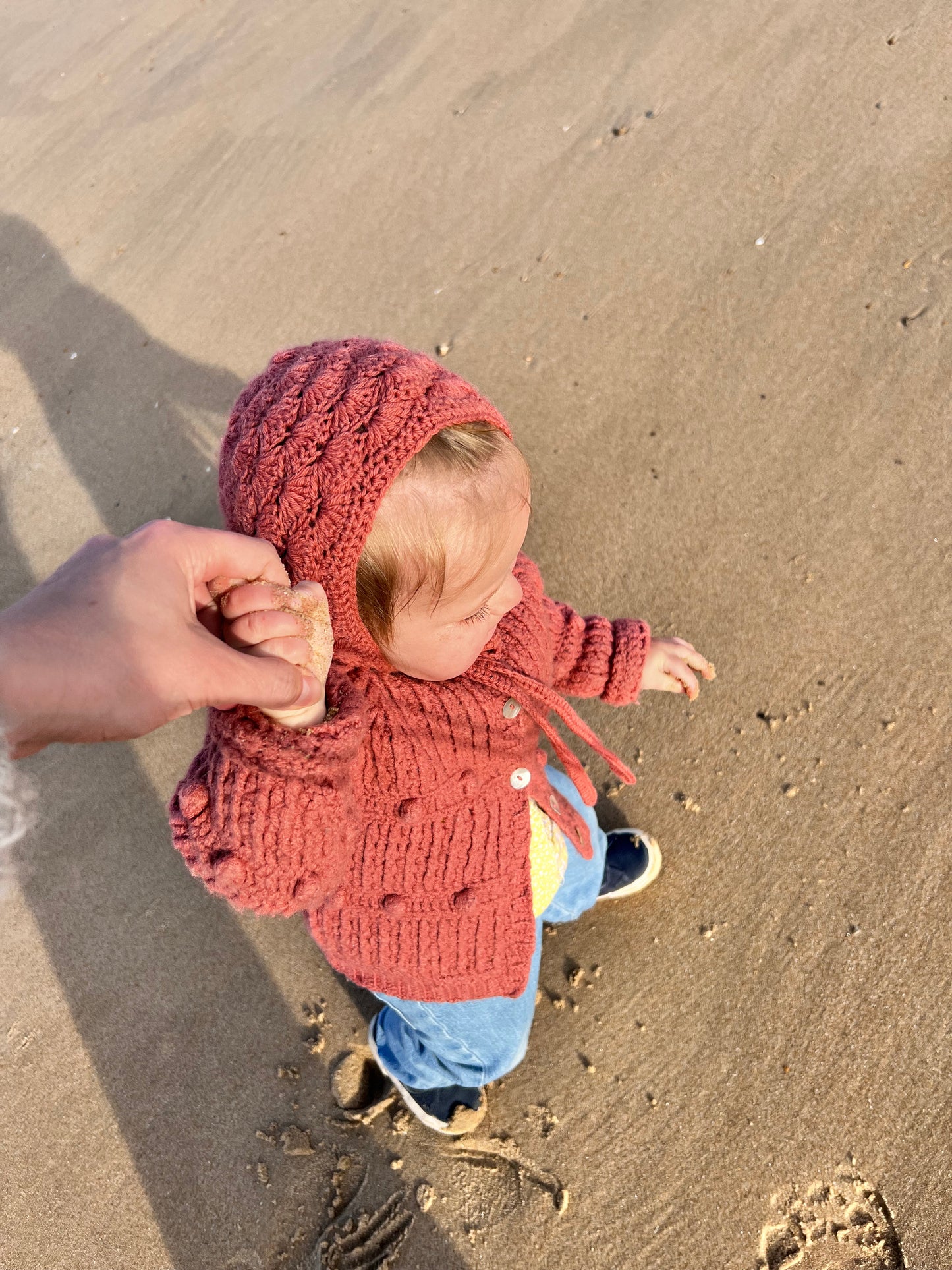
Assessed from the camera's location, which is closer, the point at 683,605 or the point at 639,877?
the point at 639,877

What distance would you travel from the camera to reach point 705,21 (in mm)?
3402

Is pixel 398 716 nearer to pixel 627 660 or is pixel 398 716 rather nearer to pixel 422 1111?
pixel 627 660

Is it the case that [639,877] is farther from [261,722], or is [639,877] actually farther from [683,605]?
[261,722]

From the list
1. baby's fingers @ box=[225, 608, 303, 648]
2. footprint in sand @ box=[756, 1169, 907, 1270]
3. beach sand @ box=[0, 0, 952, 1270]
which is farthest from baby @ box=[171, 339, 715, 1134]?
footprint in sand @ box=[756, 1169, 907, 1270]

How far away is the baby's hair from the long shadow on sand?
123 cm

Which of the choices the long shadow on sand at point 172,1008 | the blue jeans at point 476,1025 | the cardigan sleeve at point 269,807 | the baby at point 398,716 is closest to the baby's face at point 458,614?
the baby at point 398,716

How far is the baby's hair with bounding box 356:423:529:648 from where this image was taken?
4.00ft

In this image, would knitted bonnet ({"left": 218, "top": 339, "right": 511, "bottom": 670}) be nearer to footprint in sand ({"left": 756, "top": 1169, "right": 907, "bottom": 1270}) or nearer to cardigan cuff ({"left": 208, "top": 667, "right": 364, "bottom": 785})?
cardigan cuff ({"left": 208, "top": 667, "right": 364, "bottom": 785})

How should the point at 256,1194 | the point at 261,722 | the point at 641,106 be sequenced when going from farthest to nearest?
the point at 641,106, the point at 256,1194, the point at 261,722

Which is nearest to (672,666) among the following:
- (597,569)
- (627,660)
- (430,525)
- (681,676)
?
(681,676)

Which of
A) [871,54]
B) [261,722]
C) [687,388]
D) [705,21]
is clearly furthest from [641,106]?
[261,722]

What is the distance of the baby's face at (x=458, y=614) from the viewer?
49.6 inches

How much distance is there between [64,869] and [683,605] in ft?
5.99

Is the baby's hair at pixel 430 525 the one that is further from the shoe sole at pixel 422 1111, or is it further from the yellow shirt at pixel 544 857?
the shoe sole at pixel 422 1111
